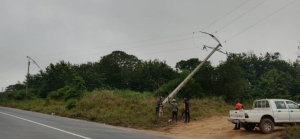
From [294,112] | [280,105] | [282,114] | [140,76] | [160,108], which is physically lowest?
[160,108]

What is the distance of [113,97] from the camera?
36.5 m

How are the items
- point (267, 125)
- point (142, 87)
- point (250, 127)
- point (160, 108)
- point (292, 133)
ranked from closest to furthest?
1. point (292, 133)
2. point (267, 125)
3. point (250, 127)
4. point (160, 108)
5. point (142, 87)

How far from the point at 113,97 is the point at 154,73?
120ft

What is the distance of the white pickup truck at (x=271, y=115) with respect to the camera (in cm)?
1683

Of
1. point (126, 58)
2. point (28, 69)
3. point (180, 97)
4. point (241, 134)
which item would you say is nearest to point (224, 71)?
point (180, 97)

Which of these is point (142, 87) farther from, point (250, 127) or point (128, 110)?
point (250, 127)

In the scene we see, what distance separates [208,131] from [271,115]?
4.60 metres

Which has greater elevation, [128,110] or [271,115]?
[271,115]

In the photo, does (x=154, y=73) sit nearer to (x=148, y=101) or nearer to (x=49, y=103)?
(x=49, y=103)

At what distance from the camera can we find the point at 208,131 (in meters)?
20.1

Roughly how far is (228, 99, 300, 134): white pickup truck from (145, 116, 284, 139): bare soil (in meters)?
0.56

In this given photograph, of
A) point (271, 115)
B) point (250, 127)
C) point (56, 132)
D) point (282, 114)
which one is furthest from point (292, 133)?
point (56, 132)

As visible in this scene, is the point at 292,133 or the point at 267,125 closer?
the point at 292,133

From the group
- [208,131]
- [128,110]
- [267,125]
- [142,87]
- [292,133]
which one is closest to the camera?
[292,133]
